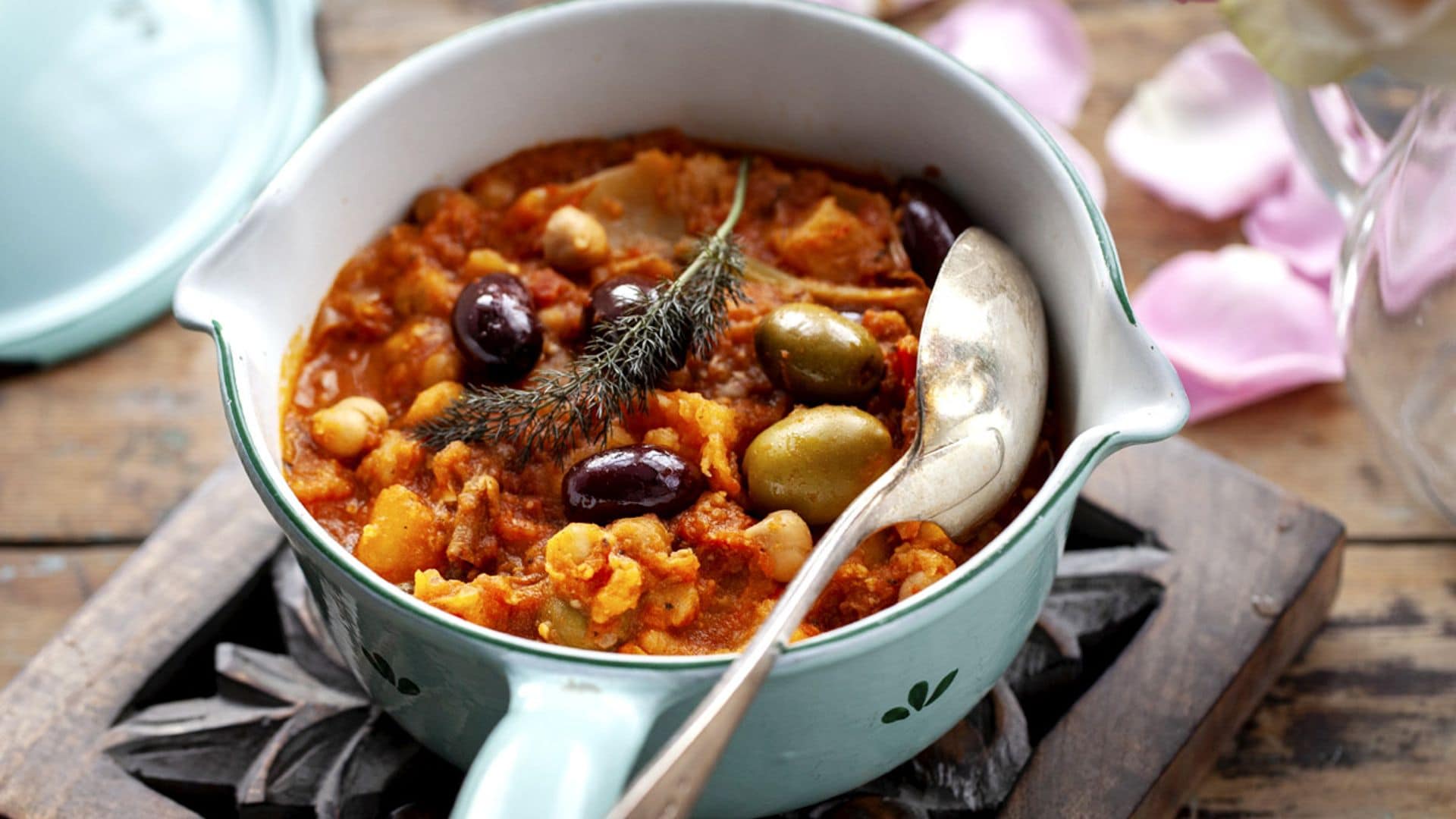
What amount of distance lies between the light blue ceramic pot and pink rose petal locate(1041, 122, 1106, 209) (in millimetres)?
739

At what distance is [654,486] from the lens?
1.42 metres

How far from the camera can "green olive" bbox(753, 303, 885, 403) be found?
5.01ft

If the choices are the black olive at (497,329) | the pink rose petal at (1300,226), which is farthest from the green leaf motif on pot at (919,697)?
the pink rose petal at (1300,226)

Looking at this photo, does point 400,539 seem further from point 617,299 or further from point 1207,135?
point 1207,135

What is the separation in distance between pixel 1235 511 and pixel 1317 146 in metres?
0.49

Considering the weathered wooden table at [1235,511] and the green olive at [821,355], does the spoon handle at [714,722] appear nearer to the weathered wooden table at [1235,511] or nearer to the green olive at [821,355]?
the green olive at [821,355]

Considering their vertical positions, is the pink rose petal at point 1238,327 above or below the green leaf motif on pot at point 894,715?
below

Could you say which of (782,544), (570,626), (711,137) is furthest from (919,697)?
(711,137)

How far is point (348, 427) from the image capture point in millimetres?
1551

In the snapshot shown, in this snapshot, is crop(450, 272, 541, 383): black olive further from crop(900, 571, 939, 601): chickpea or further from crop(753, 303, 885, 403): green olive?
crop(900, 571, 939, 601): chickpea

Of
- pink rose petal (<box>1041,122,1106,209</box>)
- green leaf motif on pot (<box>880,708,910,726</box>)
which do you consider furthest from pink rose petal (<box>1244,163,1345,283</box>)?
green leaf motif on pot (<box>880,708,910,726</box>)

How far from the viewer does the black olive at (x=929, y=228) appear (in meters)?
1.67

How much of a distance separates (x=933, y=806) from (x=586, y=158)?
926 millimetres

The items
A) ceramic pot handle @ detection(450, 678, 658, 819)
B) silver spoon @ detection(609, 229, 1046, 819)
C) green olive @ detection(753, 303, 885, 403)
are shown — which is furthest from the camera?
green olive @ detection(753, 303, 885, 403)
